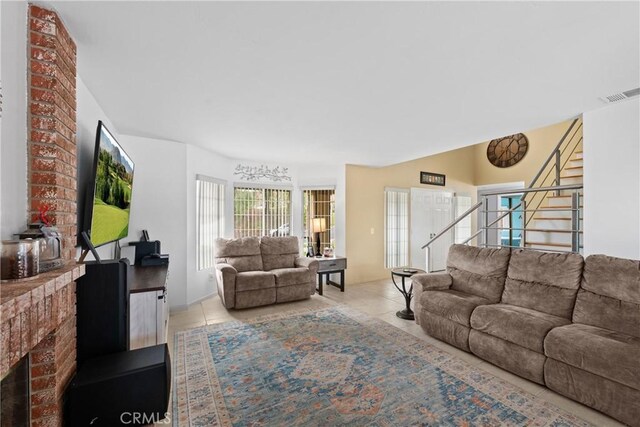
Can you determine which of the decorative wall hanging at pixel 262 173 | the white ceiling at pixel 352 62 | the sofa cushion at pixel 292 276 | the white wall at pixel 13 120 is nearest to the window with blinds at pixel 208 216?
the decorative wall hanging at pixel 262 173

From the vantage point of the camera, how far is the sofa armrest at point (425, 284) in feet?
11.0

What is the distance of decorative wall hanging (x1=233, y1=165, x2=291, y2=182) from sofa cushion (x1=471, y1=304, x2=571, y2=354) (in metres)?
4.07

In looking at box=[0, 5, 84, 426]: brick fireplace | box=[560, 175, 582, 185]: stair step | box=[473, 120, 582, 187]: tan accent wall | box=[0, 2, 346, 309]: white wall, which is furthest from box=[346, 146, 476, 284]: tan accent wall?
box=[0, 5, 84, 426]: brick fireplace

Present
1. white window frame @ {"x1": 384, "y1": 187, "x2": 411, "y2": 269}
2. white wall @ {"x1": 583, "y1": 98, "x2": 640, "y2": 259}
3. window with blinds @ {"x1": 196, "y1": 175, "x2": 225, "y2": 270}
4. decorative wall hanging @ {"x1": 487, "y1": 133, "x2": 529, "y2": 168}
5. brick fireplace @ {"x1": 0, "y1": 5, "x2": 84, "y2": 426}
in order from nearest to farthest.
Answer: brick fireplace @ {"x1": 0, "y1": 5, "x2": 84, "y2": 426}, white wall @ {"x1": 583, "y1": 98, "x2": 640, "y2": 259}, window with blinds @ {"x1": 196, "y1": 175, "x2": 225, "y2": 270}, white window frame @ {"x1": 384, "y1": 187, "x2": 411, "y2": 269}, decorative wall hanging @ {"x1": 487, "y1": 133, "x2": 529, "y2": 168}

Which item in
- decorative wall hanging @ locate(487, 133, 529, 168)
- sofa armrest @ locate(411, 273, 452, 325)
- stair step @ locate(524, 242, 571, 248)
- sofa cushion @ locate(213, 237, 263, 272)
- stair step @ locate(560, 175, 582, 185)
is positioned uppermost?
decorative wall hanging @ locate(487, 133, 529, 168)

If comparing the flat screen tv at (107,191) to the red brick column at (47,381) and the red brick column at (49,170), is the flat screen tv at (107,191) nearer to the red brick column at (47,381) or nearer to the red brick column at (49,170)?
the red brick column at (49,170)

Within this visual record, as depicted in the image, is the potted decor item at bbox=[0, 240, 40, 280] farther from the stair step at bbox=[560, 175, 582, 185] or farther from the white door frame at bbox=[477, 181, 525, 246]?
the white door frame at bbox=[477, 181, 525, 246]

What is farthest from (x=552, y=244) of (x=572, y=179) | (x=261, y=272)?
(x=261, y=272)

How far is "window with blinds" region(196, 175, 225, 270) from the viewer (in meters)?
4.50

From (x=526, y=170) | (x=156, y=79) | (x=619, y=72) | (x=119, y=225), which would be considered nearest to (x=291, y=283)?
(x=119, y=225)

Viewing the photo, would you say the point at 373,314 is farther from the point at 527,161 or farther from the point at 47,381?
the point at 527,161

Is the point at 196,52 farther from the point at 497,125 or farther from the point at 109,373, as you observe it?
the point at 497,125

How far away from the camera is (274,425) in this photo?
1.88 metres

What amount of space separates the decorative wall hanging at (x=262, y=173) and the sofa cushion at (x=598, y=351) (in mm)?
4625
